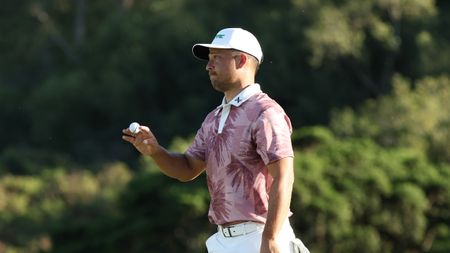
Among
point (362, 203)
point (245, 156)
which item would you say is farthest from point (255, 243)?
point (362, 203)

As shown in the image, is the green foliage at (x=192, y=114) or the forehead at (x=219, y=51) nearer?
the forehead at (x=219, y=51)

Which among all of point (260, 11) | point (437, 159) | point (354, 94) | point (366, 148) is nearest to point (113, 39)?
point (260, 11)

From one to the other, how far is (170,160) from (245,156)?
554mm

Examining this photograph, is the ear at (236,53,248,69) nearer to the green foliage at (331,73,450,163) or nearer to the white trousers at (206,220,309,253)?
the white trousers at (206,220,309,253)

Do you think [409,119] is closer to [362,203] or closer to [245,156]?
[362,203]

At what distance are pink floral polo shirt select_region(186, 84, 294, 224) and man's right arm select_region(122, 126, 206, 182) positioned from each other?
30 cm

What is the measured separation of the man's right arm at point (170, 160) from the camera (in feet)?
23.4

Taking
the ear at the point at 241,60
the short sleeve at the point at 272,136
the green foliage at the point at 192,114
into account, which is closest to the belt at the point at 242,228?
the short sleeve at the point at 272,136

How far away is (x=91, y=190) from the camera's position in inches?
1409

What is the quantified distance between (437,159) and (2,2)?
3394 centimetres

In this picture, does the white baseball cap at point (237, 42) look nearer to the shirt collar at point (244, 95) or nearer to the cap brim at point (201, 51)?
the cap brim at point (201, 51)

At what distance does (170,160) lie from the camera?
732 centimetres

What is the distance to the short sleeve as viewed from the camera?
265 inches

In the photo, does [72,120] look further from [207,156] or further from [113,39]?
[207,156]
